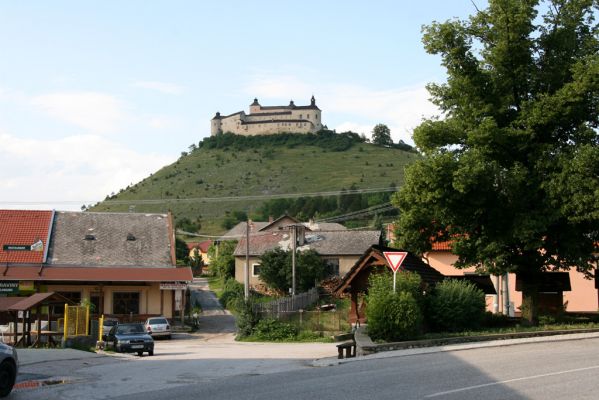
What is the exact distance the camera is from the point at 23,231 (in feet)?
168

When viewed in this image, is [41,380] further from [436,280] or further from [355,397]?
[436,280]

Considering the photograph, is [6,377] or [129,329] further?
[129,329]

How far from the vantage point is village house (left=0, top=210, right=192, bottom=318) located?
4681 cm

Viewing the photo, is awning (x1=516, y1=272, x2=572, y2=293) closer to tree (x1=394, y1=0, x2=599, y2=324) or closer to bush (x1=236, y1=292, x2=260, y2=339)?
tree (x1=394, y1=0, x2=599, y2=324)

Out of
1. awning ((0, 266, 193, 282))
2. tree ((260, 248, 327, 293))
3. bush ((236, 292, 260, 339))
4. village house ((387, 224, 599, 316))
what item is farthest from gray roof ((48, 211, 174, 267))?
village house ((387, 224, 599, 316))

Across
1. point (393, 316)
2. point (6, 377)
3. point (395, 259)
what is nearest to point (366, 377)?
point (393, 316)

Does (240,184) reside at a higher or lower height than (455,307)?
higher

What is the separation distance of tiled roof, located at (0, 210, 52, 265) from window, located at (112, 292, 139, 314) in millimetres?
5576

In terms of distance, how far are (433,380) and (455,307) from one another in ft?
33.5

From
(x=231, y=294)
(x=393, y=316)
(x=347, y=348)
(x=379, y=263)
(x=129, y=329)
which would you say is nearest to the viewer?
(x=347, y=348)

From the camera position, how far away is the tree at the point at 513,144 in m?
25.4

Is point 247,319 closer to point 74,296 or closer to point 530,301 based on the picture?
point 74,296

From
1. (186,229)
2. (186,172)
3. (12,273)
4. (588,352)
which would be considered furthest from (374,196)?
(588,352)

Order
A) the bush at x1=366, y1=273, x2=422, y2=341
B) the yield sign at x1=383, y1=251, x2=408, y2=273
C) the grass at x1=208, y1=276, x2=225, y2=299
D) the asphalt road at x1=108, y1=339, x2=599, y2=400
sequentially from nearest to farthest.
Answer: the asphalt road at x1=108, y1=339, x2=599, y2=400 → the bush at x1=366, y1=273, x2=422, y2=341 → the yield sign at x1=383, y1=251, x2=408, y2=273 → the grass at x1=208, y1=276, x2=225, y2=299
